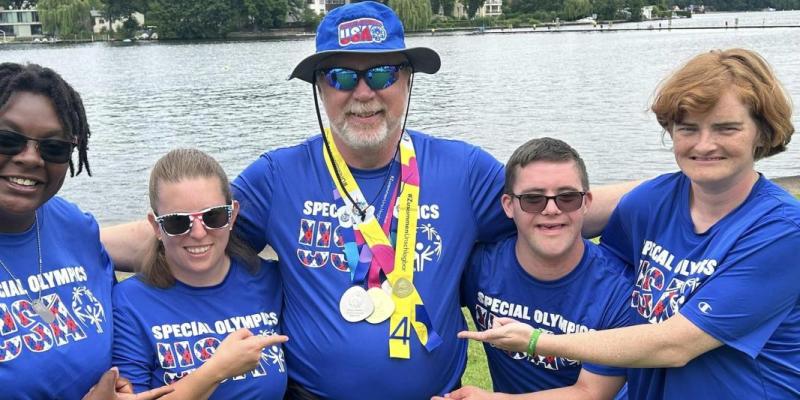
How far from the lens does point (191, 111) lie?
123 ft

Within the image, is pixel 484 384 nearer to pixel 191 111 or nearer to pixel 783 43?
pixel 191 111

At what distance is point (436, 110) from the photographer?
112 feet

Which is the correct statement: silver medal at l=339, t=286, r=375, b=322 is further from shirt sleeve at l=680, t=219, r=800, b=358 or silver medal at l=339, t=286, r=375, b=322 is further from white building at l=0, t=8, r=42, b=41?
white building at l=0, t=8, r=42, b=41

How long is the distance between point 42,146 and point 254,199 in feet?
3.55

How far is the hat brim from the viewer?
12.5 feet

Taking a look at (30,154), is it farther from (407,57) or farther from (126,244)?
(407,57)

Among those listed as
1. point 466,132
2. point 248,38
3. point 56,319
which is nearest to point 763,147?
point 56,319

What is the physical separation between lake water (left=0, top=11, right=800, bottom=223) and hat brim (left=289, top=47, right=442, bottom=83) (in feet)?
4.42

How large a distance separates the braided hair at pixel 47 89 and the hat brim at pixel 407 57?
3.70 ft


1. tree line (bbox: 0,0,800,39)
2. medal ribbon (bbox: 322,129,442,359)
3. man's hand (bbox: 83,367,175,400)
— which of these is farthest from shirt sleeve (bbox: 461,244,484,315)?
tree line (bbox: 0,0,800,39)

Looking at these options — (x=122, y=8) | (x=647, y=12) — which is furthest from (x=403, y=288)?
(x=647, y=12)

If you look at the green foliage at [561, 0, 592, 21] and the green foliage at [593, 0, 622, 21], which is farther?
the green foliage at [593, 0, 622, 21]

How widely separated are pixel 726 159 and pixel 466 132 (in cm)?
2460

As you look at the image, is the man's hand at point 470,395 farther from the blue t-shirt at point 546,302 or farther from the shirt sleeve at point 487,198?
the shirt sleeve at point 487,198
